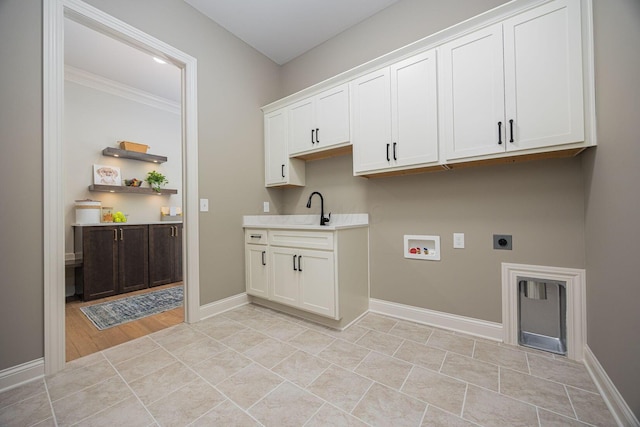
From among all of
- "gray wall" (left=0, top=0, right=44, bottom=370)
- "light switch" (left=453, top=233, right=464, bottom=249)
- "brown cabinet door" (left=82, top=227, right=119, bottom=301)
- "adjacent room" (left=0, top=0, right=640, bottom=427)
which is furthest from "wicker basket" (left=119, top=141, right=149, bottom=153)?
"light switch" (left=453, top=233, right=464, bottom=249)

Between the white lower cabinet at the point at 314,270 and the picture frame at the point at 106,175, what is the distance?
102 inches

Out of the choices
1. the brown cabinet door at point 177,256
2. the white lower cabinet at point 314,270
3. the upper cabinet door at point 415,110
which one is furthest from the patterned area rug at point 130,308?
the upper cabinet door at point 415,110

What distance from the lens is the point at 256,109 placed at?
2.97 m

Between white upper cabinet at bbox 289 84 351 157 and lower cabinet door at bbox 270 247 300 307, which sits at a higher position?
white upper cabinet at bbox 289 84 351 157

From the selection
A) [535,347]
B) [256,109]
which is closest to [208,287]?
[256,109]

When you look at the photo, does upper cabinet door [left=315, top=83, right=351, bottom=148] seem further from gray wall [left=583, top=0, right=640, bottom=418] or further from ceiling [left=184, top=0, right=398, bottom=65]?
gray wall [left=583, top=0, right=640, bottom=418]

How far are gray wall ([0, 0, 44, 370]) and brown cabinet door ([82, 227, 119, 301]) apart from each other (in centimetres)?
183

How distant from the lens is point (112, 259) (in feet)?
10.6

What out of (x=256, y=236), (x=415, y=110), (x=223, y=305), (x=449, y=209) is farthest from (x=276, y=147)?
(x=449, y=209)

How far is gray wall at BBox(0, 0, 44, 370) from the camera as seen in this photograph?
56.9 inches

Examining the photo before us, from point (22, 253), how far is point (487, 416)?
2.69m

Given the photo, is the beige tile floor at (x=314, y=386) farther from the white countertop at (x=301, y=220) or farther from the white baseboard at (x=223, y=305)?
the white countertop at (x=301, y=220)

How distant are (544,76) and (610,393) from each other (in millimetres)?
1737

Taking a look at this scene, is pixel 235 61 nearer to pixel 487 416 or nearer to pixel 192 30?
pixel 192 30
